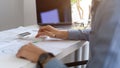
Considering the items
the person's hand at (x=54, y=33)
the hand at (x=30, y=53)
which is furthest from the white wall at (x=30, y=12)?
the hand at (x=30, y=53)

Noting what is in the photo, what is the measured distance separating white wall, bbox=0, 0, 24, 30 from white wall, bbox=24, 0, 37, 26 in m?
0.08

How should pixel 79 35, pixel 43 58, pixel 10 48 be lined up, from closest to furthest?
pixel 43 58 → pixel 10 48 → pixel 79 35

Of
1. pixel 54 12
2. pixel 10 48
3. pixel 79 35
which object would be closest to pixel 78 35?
pixel 79 35

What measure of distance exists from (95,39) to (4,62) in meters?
0.36

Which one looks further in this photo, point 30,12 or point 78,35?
point 30,12

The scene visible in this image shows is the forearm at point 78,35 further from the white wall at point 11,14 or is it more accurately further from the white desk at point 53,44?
the white wall at point 11,14

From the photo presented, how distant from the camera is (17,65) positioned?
0.82 metres

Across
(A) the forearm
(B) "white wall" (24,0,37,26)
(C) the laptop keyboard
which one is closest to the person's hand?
(A) the forearm

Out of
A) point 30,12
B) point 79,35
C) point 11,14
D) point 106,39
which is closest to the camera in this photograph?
point 106,39

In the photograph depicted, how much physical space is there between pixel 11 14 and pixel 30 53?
1.63 m

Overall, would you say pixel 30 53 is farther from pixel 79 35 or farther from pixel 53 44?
pixel 79 35

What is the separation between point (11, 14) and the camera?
245 cm

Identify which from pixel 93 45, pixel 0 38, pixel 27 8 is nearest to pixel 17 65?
pixel 93 45

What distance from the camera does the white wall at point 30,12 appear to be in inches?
89.1
